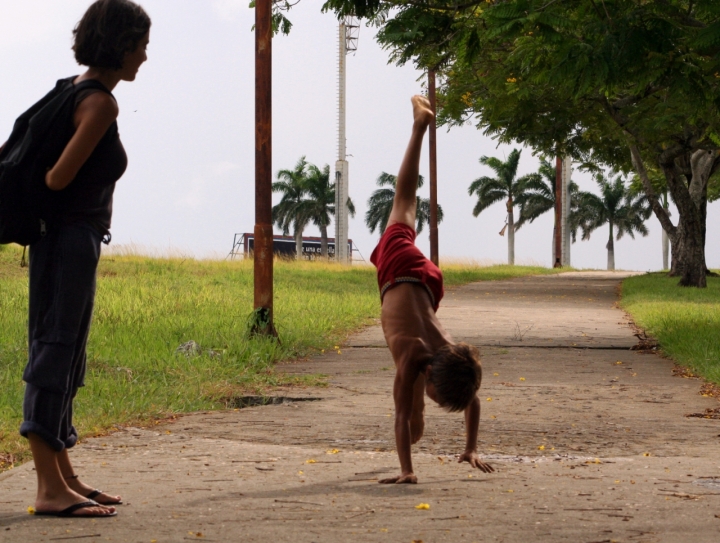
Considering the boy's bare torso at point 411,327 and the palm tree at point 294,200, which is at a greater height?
the palm tree at point 294,200

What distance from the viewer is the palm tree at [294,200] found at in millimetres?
67312

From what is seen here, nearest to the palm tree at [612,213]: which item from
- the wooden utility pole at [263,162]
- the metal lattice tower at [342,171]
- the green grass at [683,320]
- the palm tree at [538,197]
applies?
the palm tree at [538,197]

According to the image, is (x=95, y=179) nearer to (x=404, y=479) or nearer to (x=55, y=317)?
(x=55, y=317)

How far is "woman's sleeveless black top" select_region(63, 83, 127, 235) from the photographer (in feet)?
13.1

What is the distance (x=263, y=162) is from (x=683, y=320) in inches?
266

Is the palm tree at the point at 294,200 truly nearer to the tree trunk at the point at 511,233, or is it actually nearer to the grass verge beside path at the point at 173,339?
the tree trunk at the point at 511,233

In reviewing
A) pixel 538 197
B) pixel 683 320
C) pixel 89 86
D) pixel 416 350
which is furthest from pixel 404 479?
pixel 538 197

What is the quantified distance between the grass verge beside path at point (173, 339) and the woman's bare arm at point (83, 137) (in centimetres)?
238

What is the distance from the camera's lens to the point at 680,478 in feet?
16.8

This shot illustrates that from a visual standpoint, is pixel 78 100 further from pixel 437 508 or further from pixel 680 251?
pixel 680 251

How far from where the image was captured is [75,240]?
399 centimetres

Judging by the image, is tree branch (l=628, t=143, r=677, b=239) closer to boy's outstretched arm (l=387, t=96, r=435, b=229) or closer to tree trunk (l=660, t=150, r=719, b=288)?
tree trunk (l=660, t=150, r=719, b=288)

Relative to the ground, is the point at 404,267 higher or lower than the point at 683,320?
higher

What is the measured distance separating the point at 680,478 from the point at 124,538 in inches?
114
